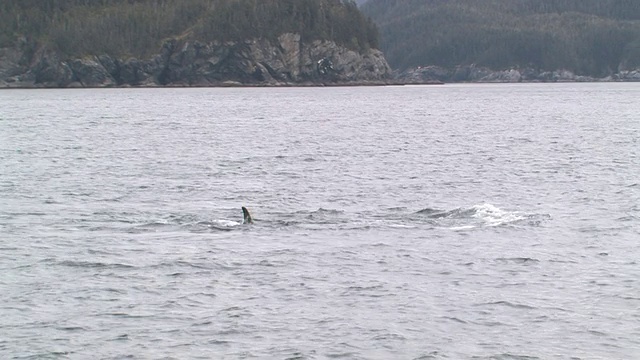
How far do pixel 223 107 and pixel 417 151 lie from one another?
74.4 metres

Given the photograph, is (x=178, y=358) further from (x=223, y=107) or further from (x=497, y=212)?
(x=223, y=107)

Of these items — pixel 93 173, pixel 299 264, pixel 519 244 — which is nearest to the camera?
pixel 299 264

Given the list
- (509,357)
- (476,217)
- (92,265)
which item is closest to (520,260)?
(476,217)

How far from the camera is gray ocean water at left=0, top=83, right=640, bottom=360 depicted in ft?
71.0

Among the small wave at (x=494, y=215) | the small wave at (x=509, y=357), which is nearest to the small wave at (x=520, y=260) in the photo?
the small wave at (x=494, y=215)

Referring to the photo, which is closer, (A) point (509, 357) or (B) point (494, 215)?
(A) point (509, 357)

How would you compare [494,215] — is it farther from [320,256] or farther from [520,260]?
[320,256]

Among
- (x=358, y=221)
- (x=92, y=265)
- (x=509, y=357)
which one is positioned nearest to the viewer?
(x=509, y=357)

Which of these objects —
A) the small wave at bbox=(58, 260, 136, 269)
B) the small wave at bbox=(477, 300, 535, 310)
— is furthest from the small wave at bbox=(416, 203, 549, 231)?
the small wave at bbox=(58, 260, 136, 269)

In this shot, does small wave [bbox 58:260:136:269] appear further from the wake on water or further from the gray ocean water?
the wake on water

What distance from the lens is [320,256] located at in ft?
96.9

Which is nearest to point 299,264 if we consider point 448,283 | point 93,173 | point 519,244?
point 448,283

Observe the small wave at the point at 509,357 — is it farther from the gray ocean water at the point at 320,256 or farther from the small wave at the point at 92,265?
the small wave at the point at 92,265

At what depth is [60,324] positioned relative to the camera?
73.9 feet
